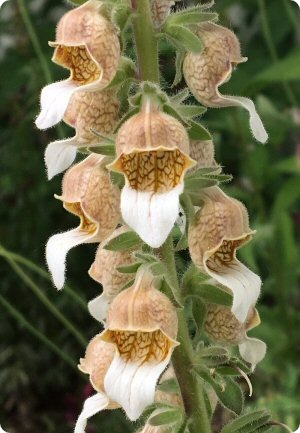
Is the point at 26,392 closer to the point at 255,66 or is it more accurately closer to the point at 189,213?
the point at 255,66

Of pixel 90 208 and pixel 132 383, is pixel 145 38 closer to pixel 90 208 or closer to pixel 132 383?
pixel 90 208

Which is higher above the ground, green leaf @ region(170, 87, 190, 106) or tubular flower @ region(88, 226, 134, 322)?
green leaf @ region(170, 87, 190, 106)

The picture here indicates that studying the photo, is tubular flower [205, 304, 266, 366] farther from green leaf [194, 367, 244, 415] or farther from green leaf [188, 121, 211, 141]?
green leaf [188, 121, 211, 141]

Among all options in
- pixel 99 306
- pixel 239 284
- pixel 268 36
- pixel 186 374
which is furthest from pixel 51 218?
pixel 239 284

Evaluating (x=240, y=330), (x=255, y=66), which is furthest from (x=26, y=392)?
(x=240, y=330)

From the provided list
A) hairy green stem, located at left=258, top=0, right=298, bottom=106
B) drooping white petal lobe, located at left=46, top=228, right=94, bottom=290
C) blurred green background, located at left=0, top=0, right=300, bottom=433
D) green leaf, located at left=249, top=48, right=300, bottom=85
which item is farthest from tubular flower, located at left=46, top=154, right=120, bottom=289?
blurred green background, located at left=0, top=0, right=300, bottom=433

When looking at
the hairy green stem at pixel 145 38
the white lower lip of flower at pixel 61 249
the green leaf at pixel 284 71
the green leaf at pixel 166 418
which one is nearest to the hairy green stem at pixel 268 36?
the green leaf at pixel 284 71
